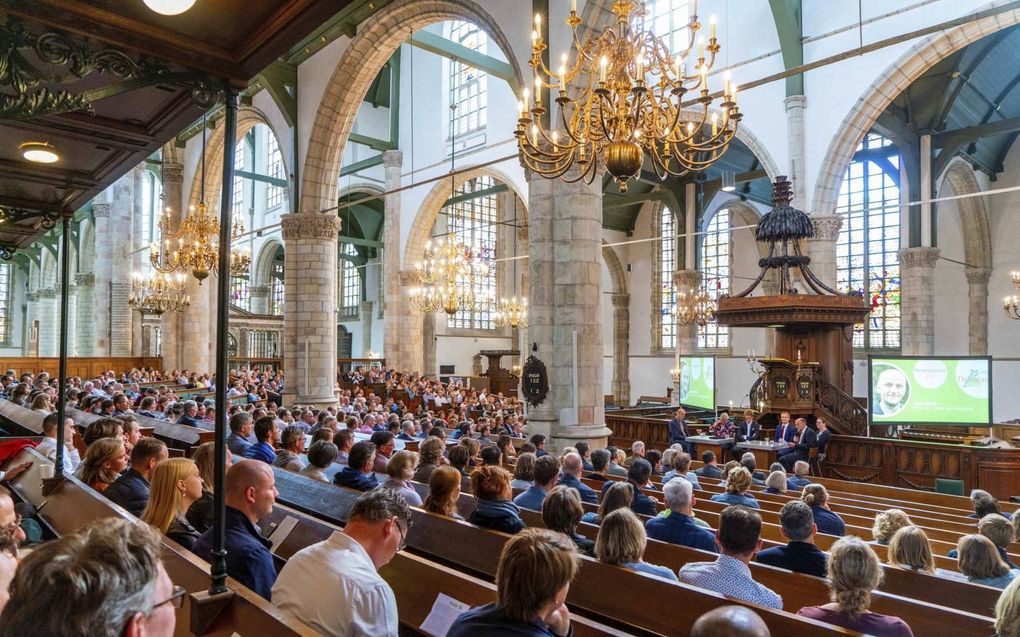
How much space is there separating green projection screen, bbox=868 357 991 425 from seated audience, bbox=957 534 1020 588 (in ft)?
21.7

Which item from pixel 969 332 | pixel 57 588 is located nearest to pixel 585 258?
pixel 57 588

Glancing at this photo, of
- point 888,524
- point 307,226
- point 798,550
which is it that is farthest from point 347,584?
point 307,226

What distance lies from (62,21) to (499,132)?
17.6m

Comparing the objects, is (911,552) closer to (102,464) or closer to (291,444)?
(102,464)

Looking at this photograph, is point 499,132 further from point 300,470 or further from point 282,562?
point 282,562

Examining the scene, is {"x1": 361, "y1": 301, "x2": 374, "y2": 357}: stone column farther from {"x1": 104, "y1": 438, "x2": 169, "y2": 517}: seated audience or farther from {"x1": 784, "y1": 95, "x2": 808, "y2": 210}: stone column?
{"x1": 104, "y1": 438, "x2": 169, "y2": 517}: seated audience

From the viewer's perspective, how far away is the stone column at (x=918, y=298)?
1664 centimetres

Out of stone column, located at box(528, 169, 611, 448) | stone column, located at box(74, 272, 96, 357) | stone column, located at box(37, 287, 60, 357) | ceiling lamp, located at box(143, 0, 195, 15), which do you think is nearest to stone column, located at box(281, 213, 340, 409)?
stone column, located at box(528, 169, 611, 448)

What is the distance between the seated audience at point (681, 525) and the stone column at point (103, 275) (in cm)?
2137

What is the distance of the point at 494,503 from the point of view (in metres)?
3.38

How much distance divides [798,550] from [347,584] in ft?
7.45

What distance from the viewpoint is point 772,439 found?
1071 centimetres

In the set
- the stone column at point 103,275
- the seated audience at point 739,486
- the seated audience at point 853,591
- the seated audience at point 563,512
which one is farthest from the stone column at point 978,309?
the stone column at point 103,275

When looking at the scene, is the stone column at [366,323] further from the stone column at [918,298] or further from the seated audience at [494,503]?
the seated audience at [494,503]
